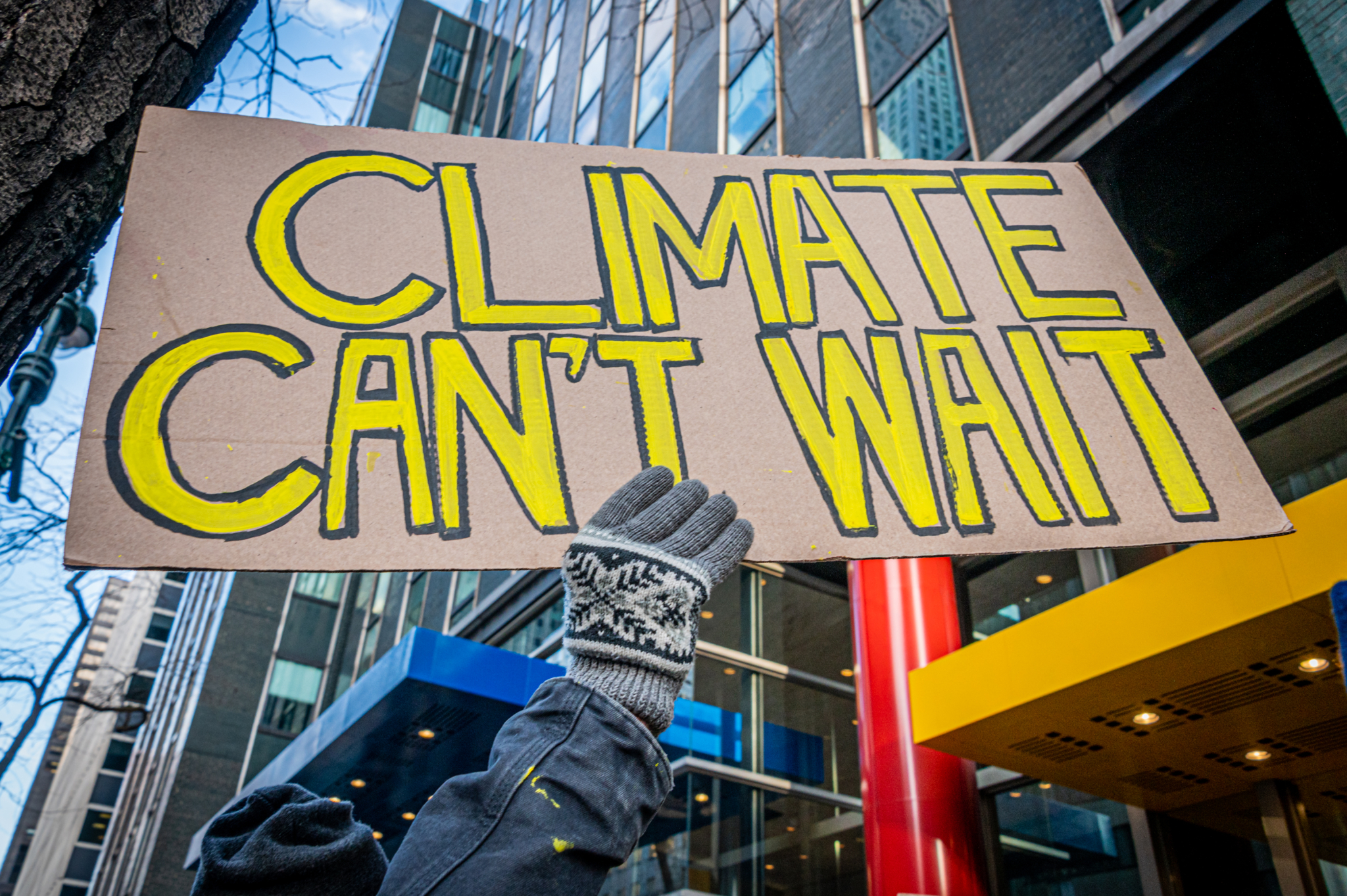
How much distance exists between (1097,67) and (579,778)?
6502 millimetres

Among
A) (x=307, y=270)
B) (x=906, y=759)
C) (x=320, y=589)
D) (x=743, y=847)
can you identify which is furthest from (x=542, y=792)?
(x=320, y=589)

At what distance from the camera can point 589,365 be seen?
1.93m

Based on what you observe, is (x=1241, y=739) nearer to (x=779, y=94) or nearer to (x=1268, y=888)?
(x=1268, y=888)

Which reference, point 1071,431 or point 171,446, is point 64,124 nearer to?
point 171,446

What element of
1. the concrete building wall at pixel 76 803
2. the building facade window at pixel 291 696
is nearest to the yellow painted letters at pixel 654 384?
the building facade window at pixel 291 696

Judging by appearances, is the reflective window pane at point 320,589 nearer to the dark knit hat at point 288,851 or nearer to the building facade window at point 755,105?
the building facade window at point 755,105

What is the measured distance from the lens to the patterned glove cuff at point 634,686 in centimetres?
99

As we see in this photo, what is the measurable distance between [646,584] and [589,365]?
3.04 ft

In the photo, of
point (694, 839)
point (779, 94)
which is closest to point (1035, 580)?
point (694, 839)

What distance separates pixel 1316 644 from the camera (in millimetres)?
3992

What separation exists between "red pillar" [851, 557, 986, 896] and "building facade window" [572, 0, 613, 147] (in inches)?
440

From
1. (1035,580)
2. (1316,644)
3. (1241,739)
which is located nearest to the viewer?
(1316,644)

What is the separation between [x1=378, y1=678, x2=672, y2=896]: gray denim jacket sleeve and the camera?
2.66ft

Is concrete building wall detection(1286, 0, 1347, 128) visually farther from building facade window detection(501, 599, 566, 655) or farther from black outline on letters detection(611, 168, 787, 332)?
building facade window detection(501, 599, 566, 655)
